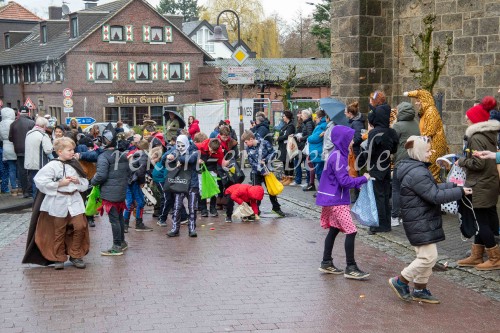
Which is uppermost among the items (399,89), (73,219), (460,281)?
(399,89)

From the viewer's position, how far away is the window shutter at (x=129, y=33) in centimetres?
5082

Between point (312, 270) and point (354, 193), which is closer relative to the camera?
point (312, 270)

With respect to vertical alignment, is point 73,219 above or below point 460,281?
above

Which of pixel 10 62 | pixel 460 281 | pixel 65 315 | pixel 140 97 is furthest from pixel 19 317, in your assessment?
pixel 10 62

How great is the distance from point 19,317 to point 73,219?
2325 mm

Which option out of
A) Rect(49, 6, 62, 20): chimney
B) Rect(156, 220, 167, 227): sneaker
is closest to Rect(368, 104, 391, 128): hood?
Rect(156, 220, 167, 227): sneaker

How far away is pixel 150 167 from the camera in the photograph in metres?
13.8

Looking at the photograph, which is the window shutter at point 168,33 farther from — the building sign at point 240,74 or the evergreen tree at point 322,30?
the building sign at point 240,74

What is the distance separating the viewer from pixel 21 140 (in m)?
16.5

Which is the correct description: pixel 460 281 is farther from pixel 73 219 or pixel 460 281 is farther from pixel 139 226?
pixel 139 226

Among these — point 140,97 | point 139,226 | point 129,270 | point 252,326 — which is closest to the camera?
point 252,326

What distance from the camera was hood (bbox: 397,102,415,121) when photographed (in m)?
11.6

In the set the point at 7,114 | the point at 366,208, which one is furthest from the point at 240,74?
the point at 366,208

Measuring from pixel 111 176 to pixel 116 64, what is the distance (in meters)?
41.3
